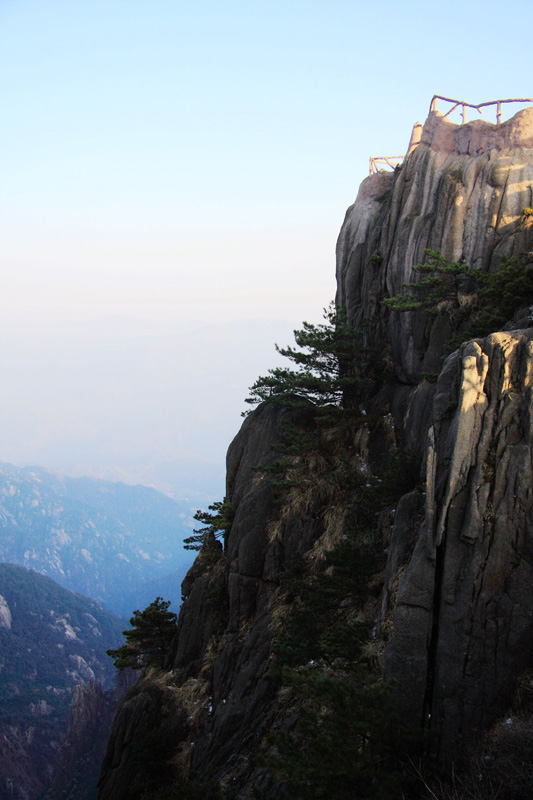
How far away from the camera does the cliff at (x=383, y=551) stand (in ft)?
30.3

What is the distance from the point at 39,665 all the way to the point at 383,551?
94998mm

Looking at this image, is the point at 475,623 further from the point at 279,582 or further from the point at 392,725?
the point at 279,582

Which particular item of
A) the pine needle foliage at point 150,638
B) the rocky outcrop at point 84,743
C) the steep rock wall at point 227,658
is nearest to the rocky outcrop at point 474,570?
the steep rock wall at point 227,658

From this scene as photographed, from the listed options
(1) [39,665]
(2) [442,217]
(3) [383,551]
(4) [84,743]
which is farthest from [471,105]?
(1) [39,665]

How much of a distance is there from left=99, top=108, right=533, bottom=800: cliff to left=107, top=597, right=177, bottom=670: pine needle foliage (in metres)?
0.98

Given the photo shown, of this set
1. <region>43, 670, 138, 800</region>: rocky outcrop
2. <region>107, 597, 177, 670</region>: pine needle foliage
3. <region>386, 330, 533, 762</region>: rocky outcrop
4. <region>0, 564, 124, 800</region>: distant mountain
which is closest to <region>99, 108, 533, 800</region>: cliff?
<region>386, 330, 533, 762</region>: rocky outcrop

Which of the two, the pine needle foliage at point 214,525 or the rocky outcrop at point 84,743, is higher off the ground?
the pine needle foliage at point 214,525

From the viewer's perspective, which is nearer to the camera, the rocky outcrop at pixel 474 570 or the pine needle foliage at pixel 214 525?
the rocky outcrop at pixel 474 570

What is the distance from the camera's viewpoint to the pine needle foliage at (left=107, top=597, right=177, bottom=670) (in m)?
20.8

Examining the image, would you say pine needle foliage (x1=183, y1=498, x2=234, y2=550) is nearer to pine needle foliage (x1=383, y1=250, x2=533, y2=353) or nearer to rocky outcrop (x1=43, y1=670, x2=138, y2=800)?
pine needle foliage (x1=383, y1=250, x2=533, y2=353)

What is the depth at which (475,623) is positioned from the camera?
9.27 meters

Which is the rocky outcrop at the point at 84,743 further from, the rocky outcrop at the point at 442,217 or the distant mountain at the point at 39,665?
the rocky outcrop at the point at 442,217

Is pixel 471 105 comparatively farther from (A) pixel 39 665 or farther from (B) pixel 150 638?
(A) pixel 39 665

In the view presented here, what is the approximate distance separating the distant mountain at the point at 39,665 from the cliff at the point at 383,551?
53227mm
